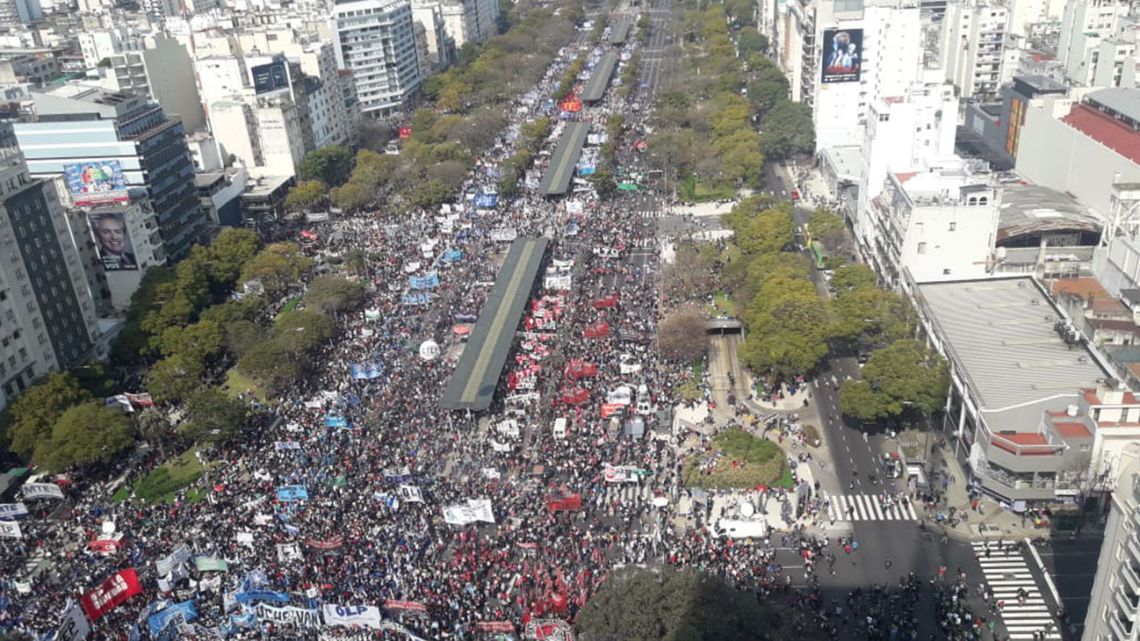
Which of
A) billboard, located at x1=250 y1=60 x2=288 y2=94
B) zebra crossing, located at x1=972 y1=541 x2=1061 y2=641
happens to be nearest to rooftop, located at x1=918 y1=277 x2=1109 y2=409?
zebra crossing, located at x1=972 y1=541 x2=1061 y2=641

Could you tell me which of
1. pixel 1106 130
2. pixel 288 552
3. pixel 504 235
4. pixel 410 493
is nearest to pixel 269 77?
pixel 504 235

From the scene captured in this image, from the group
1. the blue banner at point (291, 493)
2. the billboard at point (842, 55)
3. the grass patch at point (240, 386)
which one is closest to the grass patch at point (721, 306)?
the grass patch at point (240, 386)

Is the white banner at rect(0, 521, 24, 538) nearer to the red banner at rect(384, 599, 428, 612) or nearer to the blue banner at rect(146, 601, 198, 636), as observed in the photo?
the blue banner at rect(146, 601, 198, 636)

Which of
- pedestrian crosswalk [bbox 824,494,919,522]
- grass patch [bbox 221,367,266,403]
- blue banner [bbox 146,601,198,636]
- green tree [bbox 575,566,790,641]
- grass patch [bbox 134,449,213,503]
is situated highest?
green tree [bbox 575,566,790,641]

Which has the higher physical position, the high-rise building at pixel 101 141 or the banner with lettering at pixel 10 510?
the high-rise building at pixel 101 141

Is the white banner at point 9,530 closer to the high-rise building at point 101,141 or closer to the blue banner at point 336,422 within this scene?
the blue banner at point 336,422

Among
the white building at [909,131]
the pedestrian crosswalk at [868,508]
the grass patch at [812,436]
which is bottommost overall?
the pedestrian crosswalk at [868,508]

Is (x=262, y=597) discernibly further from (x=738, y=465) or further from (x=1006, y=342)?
(x=1006, y=342)

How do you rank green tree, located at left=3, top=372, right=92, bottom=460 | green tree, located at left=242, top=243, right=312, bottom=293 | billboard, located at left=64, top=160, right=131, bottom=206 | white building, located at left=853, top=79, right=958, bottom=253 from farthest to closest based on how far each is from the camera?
green tree, located at left=242, top=243, right=312, bottom=293 → billboard, located at left=64, top=160, right=131, bottom=206 → white building, located at left=853, top=79, right=958, bottom=253 → green tree, located at left=3, top=372, right=92, bottom=460
